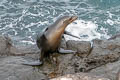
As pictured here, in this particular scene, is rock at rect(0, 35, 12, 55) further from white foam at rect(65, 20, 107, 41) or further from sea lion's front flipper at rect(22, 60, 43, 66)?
white foam at rect(65, 20, 107, 41)

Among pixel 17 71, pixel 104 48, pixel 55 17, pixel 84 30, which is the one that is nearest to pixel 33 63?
pixel 17 71

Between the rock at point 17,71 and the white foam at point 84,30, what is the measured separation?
647 cm

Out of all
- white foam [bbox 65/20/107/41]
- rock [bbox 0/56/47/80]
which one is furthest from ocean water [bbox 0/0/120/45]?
rock [bbox 0/56/47/80]

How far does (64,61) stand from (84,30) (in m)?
6.97

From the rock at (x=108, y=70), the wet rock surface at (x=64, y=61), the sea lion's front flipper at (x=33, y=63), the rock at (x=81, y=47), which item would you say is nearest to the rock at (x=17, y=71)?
the wet rock surface at (x=64, y=61)

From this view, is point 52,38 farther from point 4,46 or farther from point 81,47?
point 4,46

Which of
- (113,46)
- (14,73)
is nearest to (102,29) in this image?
(113,46)

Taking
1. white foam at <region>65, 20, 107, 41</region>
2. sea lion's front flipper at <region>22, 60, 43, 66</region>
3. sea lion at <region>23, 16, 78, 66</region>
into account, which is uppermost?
sea lion at <region>23, 16, 78, 66</region>

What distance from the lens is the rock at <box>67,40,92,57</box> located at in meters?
6.04

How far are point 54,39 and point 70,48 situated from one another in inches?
23.5

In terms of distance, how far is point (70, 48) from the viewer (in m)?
6.39

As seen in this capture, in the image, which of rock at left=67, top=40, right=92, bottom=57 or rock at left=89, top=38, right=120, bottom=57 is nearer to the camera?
rock at left=89, top=38, right=120, bottom=57

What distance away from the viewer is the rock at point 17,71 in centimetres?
485

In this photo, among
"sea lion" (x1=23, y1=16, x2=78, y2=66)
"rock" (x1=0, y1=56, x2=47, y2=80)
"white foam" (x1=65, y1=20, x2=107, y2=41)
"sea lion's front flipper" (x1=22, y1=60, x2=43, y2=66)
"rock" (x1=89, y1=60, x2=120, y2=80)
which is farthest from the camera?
"white foam" (x1=65, y1=20, x2=107, y2=41)
